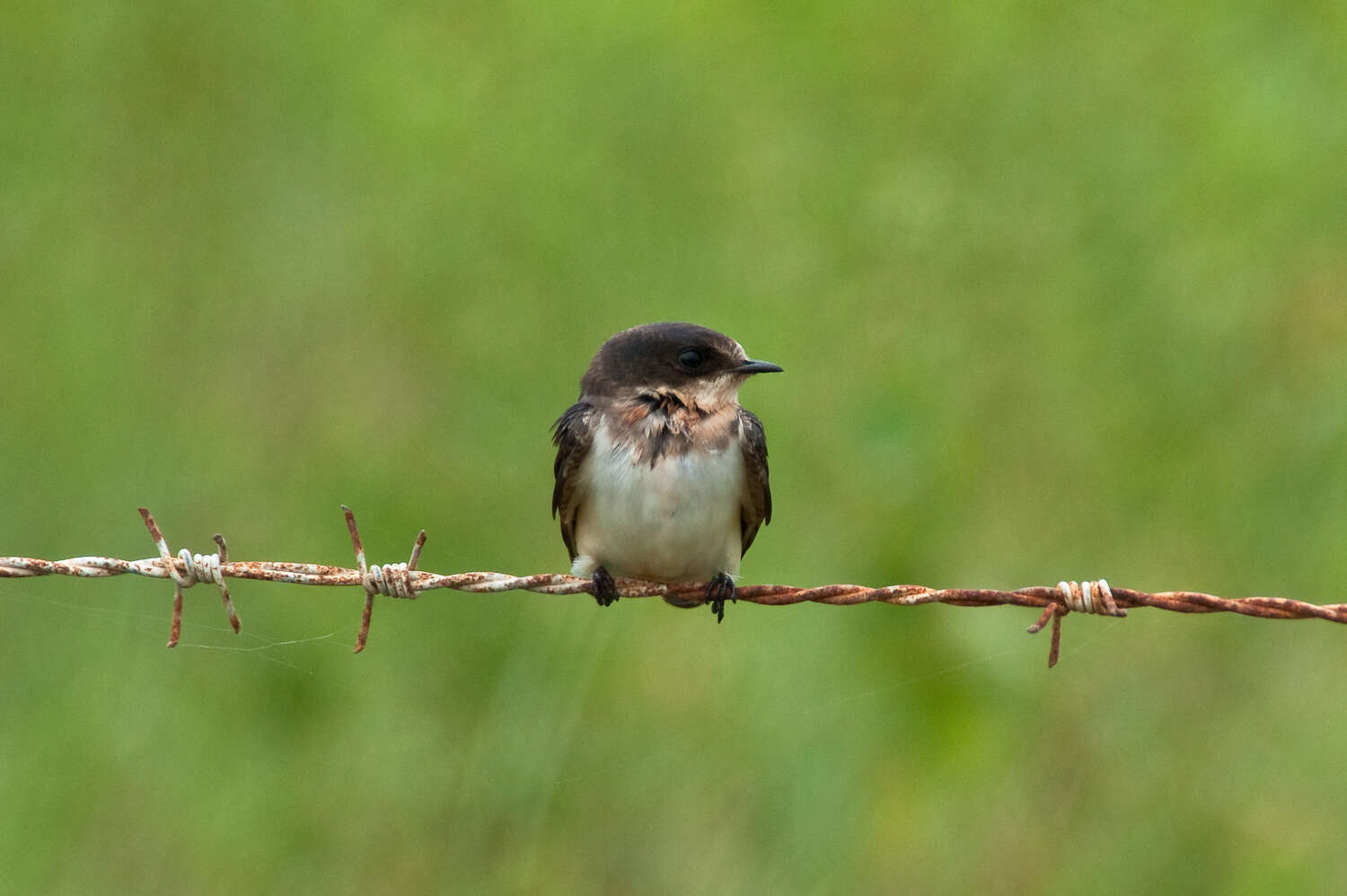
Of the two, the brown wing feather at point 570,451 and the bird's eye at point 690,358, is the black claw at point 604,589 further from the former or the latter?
the bird's eye at point 690,358

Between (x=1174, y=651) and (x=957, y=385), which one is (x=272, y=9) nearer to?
(x=957, y=385)

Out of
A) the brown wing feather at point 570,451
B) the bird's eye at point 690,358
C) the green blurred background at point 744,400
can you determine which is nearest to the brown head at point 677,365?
the bird's eye at point 690,358

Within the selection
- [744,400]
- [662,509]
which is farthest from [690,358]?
[744,400]

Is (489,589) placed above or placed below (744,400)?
below

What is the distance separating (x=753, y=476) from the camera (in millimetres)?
4570

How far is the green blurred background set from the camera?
15.3 ft

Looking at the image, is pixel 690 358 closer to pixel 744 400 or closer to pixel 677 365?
pixel 677 365

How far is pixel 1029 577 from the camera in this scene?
5148 mm

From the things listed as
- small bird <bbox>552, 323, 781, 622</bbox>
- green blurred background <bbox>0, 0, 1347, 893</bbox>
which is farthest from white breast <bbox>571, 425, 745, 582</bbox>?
green blurred background <bbox>0, 0, 1347, 893</bbox>

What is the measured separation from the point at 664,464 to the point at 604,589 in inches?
15.3

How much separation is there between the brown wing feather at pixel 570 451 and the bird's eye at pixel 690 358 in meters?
0.29

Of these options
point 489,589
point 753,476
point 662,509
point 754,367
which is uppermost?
point 754,367

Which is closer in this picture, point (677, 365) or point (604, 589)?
point (604, 589)

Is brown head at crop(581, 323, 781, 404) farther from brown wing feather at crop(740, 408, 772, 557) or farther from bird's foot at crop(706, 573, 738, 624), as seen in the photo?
bird's foot at crop(706, 573, 738, 624)
